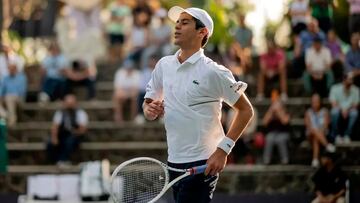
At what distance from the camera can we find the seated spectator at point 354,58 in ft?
61.1

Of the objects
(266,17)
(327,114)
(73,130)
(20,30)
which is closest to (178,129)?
(327,114)

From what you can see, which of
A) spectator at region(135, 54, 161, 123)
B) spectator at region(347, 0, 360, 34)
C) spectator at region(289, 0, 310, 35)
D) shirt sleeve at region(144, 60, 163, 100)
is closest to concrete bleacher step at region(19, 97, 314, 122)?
spectator at region(135, 54, 161, 123)

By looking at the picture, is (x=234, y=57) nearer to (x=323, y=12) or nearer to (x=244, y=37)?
(x=244, y=37)

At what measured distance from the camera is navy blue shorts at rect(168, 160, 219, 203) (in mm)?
8109

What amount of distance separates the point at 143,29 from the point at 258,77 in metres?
2.62

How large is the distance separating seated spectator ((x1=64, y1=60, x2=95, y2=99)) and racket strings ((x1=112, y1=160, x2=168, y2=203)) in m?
12.6

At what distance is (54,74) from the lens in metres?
20.8

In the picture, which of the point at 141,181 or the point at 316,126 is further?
the point at 316,126

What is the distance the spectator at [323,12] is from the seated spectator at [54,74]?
4.74m

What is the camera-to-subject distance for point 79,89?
21.3 meters

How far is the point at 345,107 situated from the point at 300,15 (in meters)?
2.77

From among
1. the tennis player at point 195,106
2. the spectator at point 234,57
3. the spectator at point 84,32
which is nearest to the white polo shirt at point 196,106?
the tennis player at point 195,106

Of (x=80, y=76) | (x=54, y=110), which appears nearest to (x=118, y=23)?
(x=80, y=76)

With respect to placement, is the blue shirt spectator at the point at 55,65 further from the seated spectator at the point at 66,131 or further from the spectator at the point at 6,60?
the seated spectator at the point at 66,131
